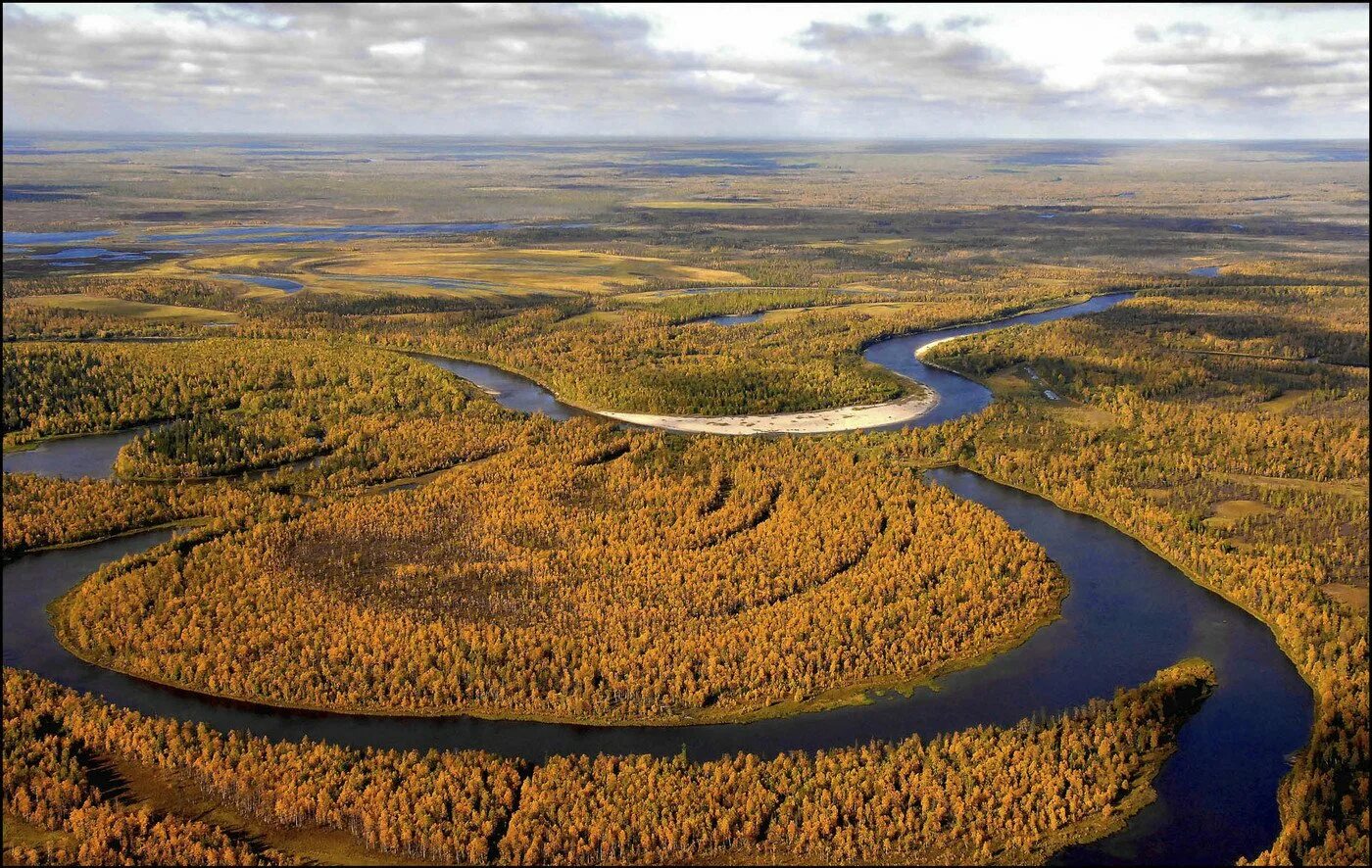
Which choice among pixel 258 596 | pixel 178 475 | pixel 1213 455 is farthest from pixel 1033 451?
pixel 178 475

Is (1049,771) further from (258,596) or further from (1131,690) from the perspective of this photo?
(258,596)

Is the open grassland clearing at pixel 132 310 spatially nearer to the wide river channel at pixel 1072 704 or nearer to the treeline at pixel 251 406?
the treeline at pixel 251 406

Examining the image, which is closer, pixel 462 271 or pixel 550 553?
pixel 550 553

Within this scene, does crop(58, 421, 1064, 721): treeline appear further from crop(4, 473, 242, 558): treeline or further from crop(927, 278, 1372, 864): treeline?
crop(927, 278, 1372, 864): treeline

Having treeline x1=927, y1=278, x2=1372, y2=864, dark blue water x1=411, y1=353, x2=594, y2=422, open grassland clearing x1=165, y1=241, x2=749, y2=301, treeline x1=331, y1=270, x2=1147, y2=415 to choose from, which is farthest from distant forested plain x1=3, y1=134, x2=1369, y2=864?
open grassland clearing x1=165, y1=241, x2=749, y2=301

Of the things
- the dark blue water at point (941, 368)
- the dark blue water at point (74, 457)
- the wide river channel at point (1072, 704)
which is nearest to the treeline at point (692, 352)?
the dark blue water at point (941, 368)

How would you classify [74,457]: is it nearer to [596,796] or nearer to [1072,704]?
[596,796]
